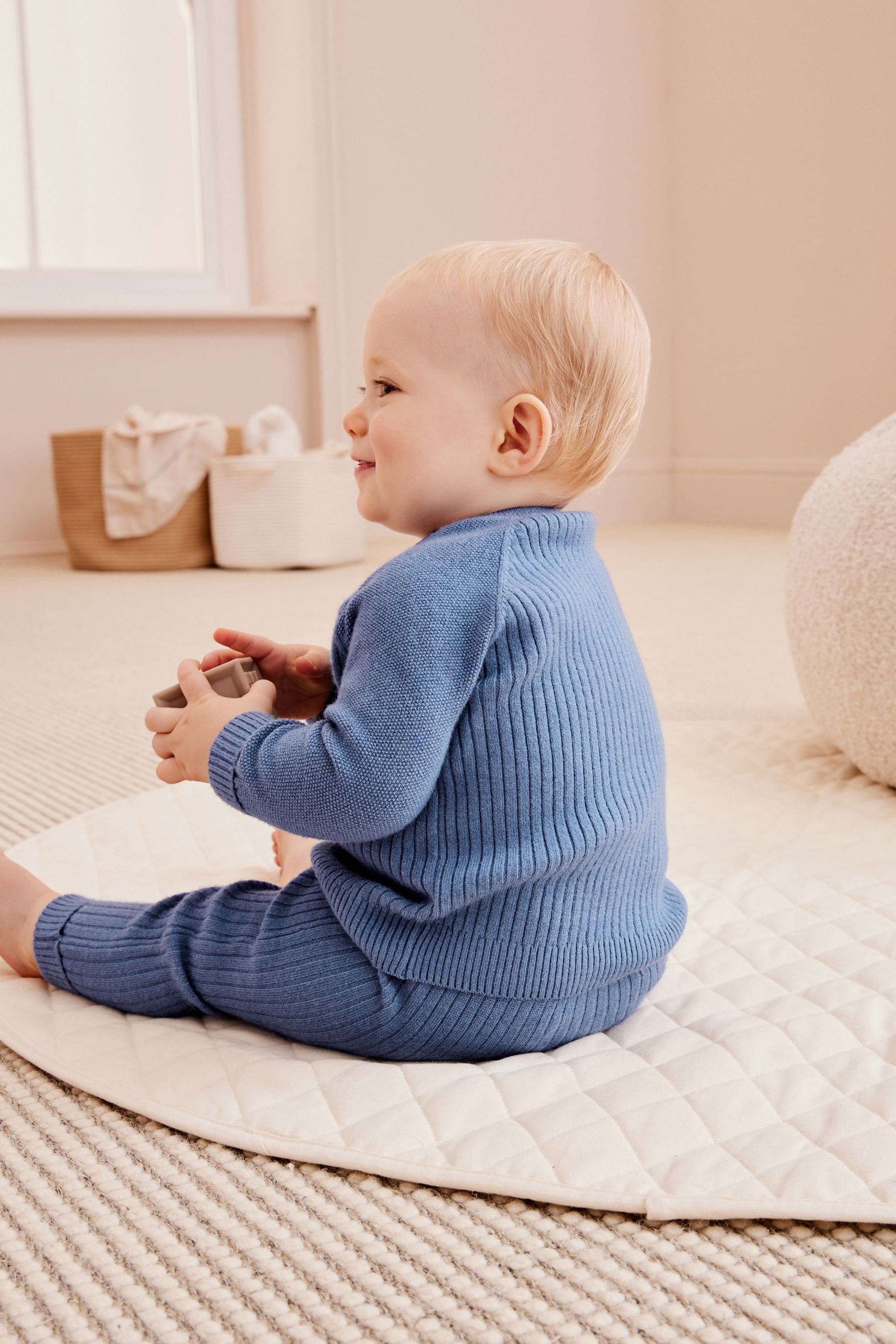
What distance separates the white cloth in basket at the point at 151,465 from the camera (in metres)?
2.98

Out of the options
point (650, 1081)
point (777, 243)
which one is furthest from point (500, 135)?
point (650, 1081)

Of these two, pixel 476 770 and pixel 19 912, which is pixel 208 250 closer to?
pixel 19 912

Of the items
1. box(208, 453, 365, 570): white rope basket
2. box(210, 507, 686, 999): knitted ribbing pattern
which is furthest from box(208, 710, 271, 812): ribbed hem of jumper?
box(208, 453, 365, 570): white rope basket

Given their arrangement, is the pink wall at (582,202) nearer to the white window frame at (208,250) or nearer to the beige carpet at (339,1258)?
the white window frame at (208,250)

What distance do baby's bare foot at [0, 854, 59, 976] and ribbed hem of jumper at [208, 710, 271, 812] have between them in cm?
19

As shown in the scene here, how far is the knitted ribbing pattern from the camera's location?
2.19ft

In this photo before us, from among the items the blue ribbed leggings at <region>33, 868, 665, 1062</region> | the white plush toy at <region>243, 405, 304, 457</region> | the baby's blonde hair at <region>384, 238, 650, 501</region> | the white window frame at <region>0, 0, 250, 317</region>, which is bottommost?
the blue ribbed leggings at <region>33, 868, 665, 1062</region>

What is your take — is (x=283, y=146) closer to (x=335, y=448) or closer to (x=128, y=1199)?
(x=335, y=448)

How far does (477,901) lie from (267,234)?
3279mm

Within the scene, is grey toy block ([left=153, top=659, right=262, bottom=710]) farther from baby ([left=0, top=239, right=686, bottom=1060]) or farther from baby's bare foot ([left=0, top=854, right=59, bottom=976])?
baby's bare foot ([left=0, top=854, right=59, bottom=976])

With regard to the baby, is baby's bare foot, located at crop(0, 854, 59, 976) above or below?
below

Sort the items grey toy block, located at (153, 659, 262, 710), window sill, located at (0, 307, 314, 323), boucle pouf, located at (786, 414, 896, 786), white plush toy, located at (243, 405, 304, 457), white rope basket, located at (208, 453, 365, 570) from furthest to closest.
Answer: window sill, located at (0, 307, 314, 323)
white plush toy, located at (243, 405, 304, 457)
white rope basket, located at (208, 453, 365, 570)
boucle pouf, located at (786, 414, 896, 786)
grey toy block, located at (153, 659, 262, 710)

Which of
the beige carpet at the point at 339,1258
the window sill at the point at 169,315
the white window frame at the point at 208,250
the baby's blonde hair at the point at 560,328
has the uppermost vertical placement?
the white window frame at the point at 208,250

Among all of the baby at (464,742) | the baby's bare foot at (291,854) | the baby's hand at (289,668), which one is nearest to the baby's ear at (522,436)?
the baby at (464,742)
